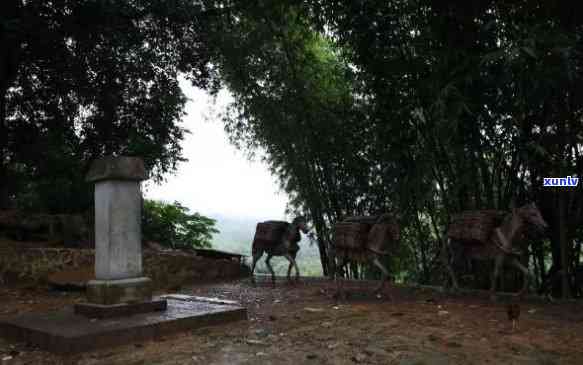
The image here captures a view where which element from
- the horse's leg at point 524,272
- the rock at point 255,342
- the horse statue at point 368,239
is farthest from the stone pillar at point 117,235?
the horse's leg at point 524,272

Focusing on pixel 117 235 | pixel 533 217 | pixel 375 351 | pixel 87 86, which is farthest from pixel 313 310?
pixel 87 86

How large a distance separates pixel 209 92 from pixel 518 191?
6.93 metres

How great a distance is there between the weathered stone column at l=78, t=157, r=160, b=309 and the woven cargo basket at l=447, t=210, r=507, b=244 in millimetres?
3847

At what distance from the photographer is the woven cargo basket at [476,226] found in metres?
6.49

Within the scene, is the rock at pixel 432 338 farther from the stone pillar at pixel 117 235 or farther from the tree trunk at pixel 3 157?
the tree trunk at pixel 3 157

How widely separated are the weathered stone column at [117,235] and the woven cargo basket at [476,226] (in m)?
3.85

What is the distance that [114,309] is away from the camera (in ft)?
17.4

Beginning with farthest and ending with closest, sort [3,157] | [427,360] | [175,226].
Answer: [175,226]
[3,157]
[427,360]

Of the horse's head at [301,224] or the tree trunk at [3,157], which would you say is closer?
the horse's head at [301,224]

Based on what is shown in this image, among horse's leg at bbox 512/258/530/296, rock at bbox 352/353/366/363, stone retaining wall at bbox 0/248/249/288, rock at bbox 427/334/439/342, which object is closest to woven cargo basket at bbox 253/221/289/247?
stone retaining wall at bbox 0/248/249/288

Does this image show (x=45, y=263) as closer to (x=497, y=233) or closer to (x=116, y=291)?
(x=116, y=291)

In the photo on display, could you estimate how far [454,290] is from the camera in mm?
7328

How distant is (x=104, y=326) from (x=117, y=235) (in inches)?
43.0

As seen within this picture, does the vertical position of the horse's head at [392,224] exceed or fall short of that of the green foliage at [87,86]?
it falls short
